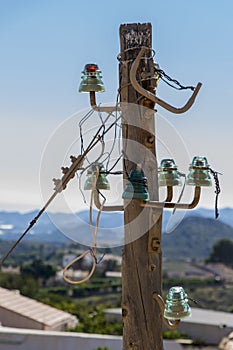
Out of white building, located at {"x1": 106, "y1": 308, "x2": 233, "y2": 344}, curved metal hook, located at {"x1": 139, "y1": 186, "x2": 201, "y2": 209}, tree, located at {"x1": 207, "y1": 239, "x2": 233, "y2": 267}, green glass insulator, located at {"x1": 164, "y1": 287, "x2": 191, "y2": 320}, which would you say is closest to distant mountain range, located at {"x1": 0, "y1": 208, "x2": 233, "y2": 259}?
curved metal hook, located at {"x1": 139, "y1": 186, "x2": 201, "y2": 209}

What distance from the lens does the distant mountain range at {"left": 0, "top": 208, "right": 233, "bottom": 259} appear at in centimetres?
266

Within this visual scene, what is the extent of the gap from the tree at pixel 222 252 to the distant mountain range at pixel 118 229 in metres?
1.41

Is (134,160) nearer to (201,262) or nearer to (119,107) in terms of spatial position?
(119,107)

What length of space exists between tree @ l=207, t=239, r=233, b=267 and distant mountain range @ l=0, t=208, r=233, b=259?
1.41 metres

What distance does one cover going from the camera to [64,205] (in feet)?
8.64

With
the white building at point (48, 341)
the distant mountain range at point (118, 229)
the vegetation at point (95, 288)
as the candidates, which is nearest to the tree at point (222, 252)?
the distant mountain range at point (118, 229)

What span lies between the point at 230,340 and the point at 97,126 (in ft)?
24.7

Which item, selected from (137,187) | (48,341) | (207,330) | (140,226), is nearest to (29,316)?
(48,341)

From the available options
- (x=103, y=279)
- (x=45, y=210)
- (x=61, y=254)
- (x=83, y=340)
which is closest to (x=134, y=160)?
(x=45, y=210)

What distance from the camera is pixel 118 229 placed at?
2.62 m

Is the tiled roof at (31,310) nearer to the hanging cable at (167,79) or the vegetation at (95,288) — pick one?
the hanging cable at (167,79)

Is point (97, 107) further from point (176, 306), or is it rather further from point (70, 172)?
point (176, 306)

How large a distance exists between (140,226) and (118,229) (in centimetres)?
11

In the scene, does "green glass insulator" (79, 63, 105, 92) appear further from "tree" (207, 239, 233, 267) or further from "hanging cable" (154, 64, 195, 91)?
"tree" (207, 239, 233, 267)
